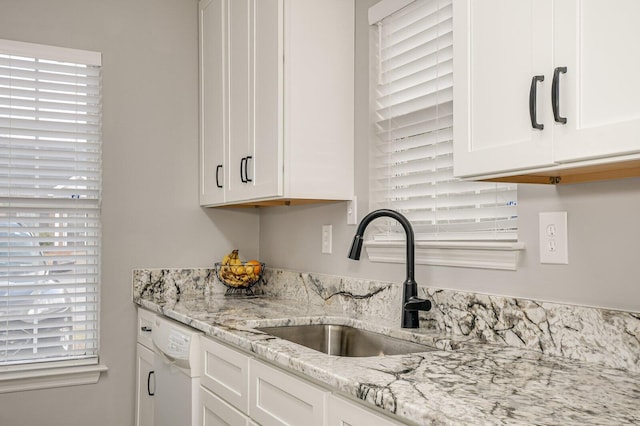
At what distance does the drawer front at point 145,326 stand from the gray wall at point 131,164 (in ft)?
0.24

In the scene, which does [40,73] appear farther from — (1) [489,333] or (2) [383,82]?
(1) [489,333]

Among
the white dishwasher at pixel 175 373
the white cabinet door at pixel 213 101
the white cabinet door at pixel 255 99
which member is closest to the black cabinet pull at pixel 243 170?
the white cabinet door at pixel 255 99

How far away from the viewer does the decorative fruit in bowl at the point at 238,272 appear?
3016 mm

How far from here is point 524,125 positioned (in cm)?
129

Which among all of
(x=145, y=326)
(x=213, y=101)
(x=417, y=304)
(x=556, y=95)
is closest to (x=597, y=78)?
(x=556, y=95)

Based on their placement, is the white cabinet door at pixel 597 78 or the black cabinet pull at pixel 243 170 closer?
the white cabinet door at pixel 597 78

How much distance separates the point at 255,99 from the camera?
99.9 inches

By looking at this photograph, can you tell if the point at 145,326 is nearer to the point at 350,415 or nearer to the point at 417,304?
the point at 417,304

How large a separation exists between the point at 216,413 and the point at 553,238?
125 centimetres

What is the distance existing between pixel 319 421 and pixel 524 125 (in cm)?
83

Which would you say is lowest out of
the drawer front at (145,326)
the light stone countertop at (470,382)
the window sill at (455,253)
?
the drawer front at (145,326)

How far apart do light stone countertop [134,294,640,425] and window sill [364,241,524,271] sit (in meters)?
0.23

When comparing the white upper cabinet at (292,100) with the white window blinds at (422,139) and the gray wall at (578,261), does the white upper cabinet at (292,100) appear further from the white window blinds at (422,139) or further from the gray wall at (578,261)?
the gray wall at (578,261)

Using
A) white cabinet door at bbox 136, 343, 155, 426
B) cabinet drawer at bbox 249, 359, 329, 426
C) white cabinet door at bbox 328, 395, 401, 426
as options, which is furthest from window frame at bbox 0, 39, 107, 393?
white cabinet door at bbox 328, 395, 401, 426
